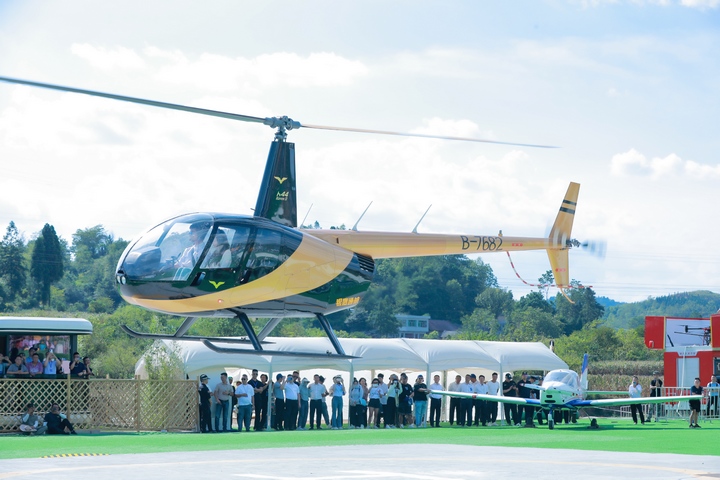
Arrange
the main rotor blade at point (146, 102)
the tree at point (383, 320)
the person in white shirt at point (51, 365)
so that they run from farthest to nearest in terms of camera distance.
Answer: the tree at point (383, 320) → the person in white shirt at point (51, 365) → the main rotor blade at point (146, 102)

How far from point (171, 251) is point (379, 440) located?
7382mm

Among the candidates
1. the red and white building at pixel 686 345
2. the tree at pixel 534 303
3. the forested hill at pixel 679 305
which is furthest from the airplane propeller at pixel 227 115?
the forested hill at pixel 679 305

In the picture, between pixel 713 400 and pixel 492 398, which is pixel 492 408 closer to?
pixel 492 398

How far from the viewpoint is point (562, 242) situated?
2272cm

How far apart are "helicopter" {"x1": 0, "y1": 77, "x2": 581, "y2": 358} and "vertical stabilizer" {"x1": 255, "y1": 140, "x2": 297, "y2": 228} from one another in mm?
17

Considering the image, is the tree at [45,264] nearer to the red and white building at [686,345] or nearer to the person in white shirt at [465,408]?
the red and white building at [686,345]

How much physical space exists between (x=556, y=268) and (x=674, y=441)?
474cm

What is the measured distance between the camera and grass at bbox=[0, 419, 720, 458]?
57.1ft

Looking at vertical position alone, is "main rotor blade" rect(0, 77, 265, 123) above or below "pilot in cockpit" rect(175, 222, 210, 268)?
above

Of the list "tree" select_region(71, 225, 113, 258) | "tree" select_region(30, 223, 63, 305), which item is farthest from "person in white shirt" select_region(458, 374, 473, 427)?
"tree" select_region(71, 225, 113, 258)

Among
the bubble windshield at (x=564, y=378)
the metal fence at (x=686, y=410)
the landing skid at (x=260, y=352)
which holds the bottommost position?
the metal fence at (x=686, y=410)

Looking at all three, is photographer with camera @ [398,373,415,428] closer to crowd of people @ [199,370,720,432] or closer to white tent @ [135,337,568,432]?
crowd of people @ [199,370,720,432]

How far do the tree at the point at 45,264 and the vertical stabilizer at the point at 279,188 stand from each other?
214 ft

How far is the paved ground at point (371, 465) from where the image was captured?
12.3m
